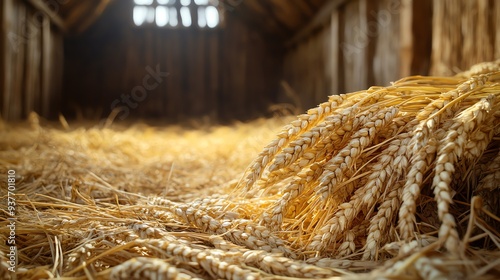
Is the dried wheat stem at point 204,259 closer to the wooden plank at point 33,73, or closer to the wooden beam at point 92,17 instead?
the wooden plank at point 33,73

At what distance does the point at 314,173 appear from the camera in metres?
1.16

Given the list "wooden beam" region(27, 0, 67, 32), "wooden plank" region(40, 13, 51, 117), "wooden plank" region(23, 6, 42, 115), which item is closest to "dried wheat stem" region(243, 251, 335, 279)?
"wooden plank" region(23, 6, 42, 115)

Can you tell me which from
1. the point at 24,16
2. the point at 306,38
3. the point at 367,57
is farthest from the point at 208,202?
the point at 306,38

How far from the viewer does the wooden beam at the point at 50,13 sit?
562cm

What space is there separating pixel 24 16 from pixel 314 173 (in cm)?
524

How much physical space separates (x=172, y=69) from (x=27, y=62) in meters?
3.08

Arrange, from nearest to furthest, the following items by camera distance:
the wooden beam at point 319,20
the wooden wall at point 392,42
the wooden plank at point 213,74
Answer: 1. the wooden wall at point 392,42
2. the wooden beam at point 319,20
3. the wooden plank at point 213,74

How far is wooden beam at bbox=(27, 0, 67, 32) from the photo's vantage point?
562 centimetres

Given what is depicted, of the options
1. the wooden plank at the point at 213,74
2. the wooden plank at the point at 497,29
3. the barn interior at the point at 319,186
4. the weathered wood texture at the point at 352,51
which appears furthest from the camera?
the wooden plank at the point at 213,74

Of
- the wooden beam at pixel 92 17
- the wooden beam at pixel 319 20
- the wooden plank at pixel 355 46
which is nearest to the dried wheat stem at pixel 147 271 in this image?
the wooden plank at pixel 355 46

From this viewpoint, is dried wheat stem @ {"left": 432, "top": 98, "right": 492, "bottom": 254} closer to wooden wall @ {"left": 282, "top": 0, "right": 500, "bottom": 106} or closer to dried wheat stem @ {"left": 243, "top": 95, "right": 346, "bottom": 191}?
dried wheat stem @ {"left": 243, "top": 95, "right": 346, "bottom": 191}

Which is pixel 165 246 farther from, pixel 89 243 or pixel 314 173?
pixel 314 173

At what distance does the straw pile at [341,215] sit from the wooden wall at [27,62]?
3.67m

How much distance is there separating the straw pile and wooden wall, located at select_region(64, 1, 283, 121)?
7.04 m
